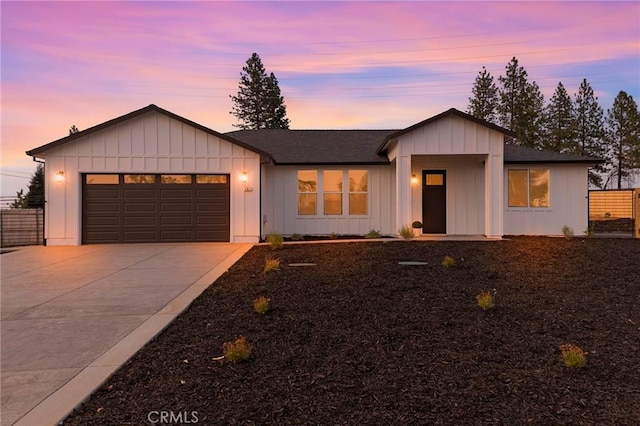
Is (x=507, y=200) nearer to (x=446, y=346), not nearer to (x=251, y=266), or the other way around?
(x=251, y=266)

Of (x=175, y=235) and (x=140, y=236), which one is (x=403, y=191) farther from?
(x=140, y=236)

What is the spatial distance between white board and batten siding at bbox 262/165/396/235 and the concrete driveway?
396cm

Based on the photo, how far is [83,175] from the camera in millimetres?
12328

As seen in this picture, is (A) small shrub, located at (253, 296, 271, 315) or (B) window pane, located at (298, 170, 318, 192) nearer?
(A) small shrub, located at (253, 296, 271, 315)

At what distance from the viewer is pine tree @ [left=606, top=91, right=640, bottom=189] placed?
30641 millimetres

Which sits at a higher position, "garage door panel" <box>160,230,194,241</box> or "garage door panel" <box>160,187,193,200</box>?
"garage door panel" <box>160,187,193,200</box>

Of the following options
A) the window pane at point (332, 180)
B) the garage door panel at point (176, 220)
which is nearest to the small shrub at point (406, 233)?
the window pane at point (332, 180)

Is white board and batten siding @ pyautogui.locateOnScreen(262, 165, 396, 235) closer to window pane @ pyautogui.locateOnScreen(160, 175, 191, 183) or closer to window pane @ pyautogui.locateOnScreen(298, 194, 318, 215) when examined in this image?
window pane @ pyautogui.locateOnScreen(298, 194, 318, 215)

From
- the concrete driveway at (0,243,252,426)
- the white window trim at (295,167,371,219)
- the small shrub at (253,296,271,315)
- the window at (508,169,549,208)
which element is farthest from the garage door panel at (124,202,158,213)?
the window at (508,169,549,208)

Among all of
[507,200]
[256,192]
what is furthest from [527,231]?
[256,192]

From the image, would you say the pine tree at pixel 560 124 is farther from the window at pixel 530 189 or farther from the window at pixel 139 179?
the window at pixel 139 179

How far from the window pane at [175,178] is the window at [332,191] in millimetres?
4739

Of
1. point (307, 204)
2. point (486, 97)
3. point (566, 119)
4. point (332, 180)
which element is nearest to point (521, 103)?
point (486, 97)

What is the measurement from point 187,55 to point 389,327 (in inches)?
599
